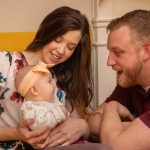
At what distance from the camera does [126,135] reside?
1322 mm

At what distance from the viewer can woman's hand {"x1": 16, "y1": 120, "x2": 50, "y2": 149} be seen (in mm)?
1285

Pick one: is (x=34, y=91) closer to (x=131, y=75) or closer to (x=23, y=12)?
(x=131, y=75)

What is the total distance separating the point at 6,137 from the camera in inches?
56.9

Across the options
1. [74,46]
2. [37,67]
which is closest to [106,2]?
[74,46]

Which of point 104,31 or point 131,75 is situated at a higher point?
point 104,31

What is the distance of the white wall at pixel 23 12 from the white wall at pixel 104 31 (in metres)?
0.23

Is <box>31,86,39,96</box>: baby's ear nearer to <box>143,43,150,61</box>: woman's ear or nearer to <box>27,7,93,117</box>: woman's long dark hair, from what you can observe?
<box>27,7,93,117</box>: woman's long dark hair

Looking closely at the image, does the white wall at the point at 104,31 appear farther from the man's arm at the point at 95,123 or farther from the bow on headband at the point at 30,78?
the bow on headband at the point at 30,78

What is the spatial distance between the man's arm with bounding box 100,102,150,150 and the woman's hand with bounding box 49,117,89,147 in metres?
0.11

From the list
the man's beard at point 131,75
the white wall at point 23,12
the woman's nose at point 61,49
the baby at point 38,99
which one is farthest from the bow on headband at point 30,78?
the white wall at point 23,12

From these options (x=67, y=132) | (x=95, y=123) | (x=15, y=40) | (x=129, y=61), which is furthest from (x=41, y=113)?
(x=15, y=40)

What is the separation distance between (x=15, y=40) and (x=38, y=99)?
790mm

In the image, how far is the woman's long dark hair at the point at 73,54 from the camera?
5.40ft

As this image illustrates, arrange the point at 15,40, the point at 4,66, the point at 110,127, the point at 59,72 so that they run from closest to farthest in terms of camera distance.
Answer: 1. the point at 110,127
2. the point at 4,66
3. the point at 59,72
4. the point at 15,40
